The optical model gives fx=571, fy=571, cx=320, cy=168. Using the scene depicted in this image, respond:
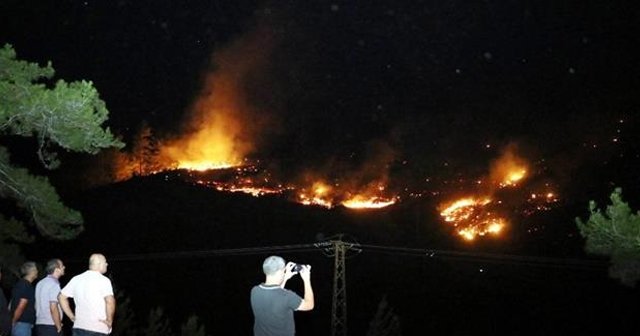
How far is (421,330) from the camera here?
3066 inches

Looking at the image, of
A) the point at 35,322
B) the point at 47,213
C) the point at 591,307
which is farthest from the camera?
the point at 591,307

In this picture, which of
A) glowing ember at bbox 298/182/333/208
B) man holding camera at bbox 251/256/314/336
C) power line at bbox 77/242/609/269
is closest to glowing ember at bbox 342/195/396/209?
glowing ember at bbox 298/182/333/208

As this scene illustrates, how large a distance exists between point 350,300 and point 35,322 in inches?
2951

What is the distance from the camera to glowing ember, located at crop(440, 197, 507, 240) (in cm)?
9719

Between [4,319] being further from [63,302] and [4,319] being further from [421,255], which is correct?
[421,255]

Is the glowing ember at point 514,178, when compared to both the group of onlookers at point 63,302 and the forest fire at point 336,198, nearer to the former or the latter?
the forest fire at point 336,198

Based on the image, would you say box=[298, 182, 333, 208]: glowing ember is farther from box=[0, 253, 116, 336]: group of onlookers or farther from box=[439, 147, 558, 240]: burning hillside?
box=[0, 253, 116, 336]: group of onlookers

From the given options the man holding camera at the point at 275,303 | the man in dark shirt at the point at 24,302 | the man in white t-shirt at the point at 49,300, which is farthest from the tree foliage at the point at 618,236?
the man in dark shirt at the point at 24,302

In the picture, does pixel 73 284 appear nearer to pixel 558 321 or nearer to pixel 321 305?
pixel 321 305

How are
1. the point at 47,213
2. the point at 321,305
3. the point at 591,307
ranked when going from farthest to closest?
the point at 591,307
the point at 321,305
the point at 47,213

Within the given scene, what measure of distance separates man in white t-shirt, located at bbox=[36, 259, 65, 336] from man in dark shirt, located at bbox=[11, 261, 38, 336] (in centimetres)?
22

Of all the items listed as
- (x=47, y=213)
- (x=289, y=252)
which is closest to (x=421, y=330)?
(x=289, y=252)

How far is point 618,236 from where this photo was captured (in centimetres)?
1096

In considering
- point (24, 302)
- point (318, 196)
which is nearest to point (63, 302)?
point (24, 302)
